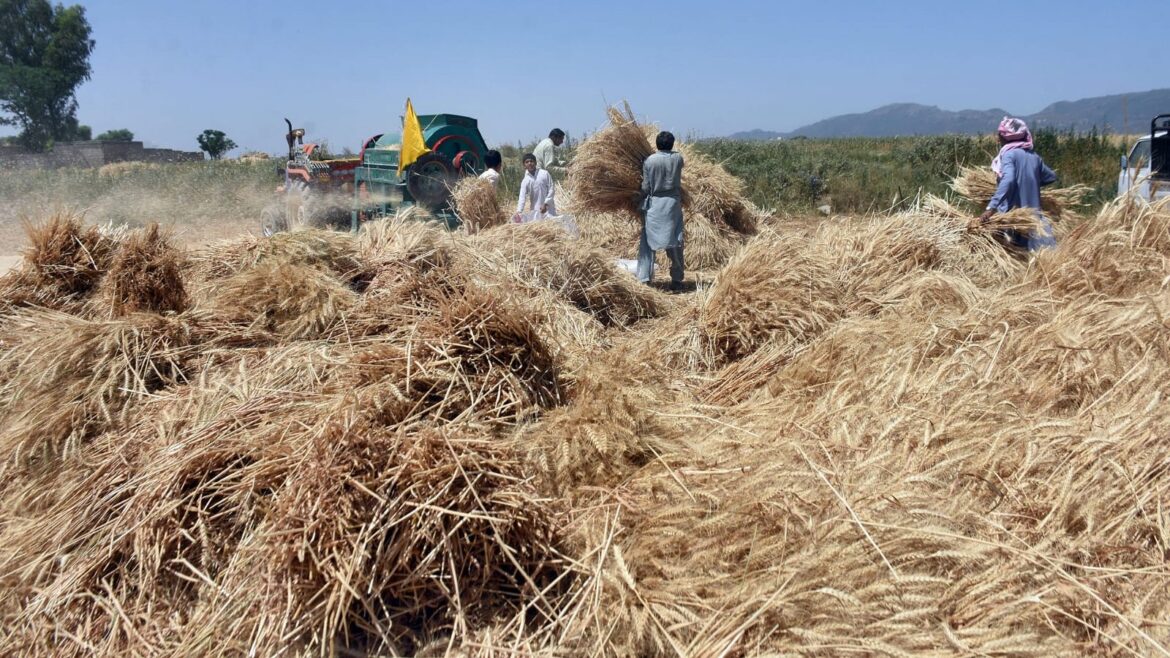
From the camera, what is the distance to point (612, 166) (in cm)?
681

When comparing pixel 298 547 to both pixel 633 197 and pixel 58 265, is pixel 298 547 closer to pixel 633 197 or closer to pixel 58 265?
pixel 58 265

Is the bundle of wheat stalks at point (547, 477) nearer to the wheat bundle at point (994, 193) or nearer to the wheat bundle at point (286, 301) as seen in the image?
the wheat bundle at point (286, 301)

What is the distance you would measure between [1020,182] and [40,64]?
46.7 m

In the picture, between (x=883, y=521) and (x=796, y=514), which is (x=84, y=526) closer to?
(x=796, y=514)

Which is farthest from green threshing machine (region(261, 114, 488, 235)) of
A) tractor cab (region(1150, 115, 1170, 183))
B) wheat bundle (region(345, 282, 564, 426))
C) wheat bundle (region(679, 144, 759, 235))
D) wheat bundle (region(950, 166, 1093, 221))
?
tractor cab (region(1150, 115, 1170, 183))

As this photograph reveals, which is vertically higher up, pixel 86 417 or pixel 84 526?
pixel 86 417

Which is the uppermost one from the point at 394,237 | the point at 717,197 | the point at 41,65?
the point at 41,65

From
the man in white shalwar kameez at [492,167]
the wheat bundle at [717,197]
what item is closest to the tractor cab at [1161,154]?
the wheat bundle at [717,197]

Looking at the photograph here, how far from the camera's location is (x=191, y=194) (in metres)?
17.8

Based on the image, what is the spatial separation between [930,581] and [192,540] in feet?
6.28

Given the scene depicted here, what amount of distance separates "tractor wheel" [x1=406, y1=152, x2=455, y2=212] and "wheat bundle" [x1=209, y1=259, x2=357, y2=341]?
190 inches

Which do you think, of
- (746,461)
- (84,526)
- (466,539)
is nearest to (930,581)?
(746,461)

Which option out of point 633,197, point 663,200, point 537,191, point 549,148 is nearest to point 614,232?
point 549,148

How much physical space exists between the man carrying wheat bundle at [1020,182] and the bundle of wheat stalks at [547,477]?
1.69 m
